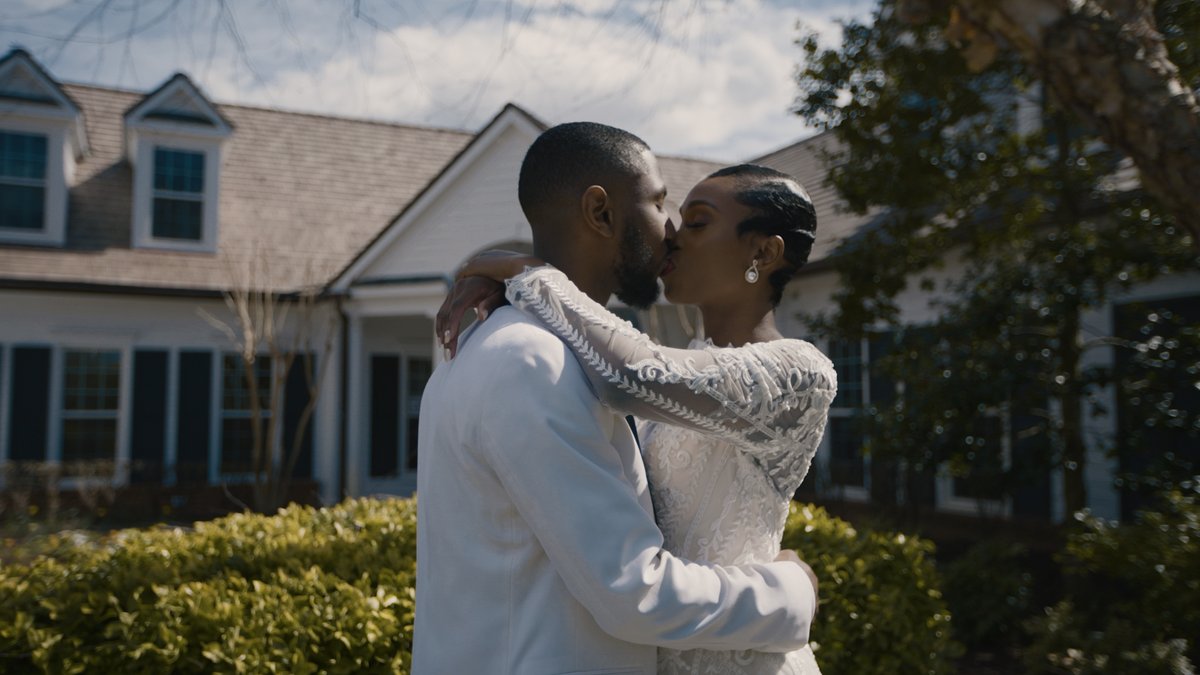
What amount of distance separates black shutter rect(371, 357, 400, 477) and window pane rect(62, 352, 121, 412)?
13.2ft

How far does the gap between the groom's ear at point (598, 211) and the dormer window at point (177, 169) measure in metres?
14.4

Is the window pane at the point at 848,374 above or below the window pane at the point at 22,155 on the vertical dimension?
below

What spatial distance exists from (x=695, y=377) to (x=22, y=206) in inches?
601

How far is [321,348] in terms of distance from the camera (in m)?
15.4

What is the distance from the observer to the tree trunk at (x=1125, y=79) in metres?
3.56

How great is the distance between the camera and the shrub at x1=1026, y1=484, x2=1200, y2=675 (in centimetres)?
516

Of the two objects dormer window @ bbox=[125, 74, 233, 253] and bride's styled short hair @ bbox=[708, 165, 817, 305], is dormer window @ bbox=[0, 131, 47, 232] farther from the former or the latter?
bride's styled short hair @ bbox=[708, 165, 817, 305]

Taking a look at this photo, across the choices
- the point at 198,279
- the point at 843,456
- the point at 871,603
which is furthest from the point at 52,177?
the point at 871,603

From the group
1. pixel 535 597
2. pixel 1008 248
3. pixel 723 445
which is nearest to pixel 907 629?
pixel 723 445

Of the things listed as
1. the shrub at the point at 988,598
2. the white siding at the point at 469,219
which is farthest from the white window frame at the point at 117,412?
the shrub at the point at 988,598

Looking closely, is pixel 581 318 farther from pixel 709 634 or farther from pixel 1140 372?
pixel 1140 372

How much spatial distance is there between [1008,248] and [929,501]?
177 inches

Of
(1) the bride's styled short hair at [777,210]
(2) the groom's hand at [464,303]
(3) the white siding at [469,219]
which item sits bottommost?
(2) the groom's hand at [464,303]

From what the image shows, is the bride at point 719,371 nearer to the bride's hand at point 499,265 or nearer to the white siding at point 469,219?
the bride's hand at point 499,265
